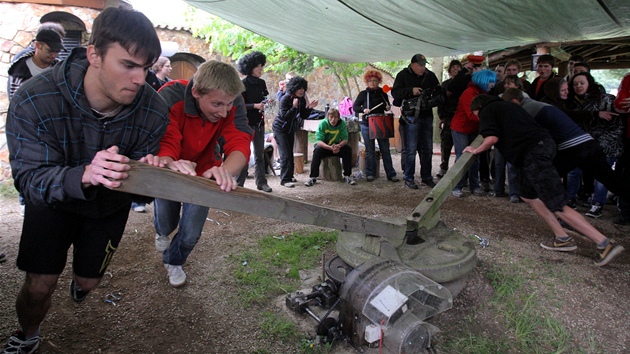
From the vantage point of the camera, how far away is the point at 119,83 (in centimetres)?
171

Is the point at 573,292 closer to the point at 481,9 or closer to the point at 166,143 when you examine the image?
the point at 481,9

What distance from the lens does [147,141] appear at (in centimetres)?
210

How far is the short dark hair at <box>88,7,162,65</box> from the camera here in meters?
1.63

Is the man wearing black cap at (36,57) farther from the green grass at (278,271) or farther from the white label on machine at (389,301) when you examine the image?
the white label on machine at (389,301)

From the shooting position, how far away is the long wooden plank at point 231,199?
1.56m

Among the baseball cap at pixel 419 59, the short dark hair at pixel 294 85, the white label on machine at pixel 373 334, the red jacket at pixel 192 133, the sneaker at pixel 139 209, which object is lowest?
the sneaker at pixel 139 209

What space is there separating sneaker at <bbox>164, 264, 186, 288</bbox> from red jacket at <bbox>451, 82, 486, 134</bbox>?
459 cm

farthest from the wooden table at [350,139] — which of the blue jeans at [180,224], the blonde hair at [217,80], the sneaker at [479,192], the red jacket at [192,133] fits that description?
the blonde hair at [217,80]

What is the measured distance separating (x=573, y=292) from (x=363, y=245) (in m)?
1.80

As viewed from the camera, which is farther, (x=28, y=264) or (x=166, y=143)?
(x=166, y=143)

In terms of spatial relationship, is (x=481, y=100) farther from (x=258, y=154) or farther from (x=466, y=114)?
(x=258, y=154)

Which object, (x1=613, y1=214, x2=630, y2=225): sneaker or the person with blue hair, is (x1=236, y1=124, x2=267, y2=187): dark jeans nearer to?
the person with blue hair

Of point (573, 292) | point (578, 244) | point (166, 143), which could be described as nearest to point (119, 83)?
point (166, 143)

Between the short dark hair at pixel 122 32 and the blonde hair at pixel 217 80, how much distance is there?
2.17 ft
